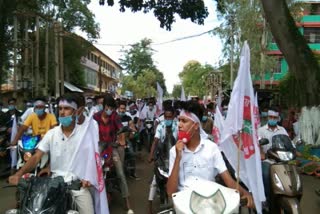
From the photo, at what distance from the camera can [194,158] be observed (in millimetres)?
3869

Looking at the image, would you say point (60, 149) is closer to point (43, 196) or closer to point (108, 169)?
point (43, 196)

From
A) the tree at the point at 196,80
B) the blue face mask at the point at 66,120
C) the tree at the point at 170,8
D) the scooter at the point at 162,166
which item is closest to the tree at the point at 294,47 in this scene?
the tree at the point at 170,8

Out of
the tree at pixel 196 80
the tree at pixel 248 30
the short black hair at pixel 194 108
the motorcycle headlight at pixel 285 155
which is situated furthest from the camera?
the tree at pixel 196 80

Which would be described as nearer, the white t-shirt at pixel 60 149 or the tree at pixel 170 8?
the white t-shirt at pixel 60 149

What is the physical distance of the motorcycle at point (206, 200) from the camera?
306cm

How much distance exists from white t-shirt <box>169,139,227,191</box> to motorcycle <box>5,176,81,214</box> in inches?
35.8

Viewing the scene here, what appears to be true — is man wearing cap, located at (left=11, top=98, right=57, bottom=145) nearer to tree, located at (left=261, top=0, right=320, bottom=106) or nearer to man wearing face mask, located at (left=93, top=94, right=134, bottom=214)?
man wearing face mask, located at (left=93, top=94, right=134, bottom=214)

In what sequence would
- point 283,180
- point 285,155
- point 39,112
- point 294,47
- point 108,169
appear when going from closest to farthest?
point 283,180 < point 285,155 < point 108,169 < point 39,112 < point 294,47

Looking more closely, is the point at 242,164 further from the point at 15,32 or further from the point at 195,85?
the point at 195,85

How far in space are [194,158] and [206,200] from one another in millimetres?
794

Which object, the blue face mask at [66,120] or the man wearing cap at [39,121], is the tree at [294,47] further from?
the blue face mask at [66,120]

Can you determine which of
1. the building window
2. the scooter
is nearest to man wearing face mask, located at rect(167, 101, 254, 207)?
the scooter

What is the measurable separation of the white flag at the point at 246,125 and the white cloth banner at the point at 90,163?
1.30 metres

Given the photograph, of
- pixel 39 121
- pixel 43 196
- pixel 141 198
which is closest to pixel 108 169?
pixel 141 198
